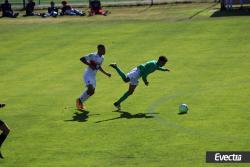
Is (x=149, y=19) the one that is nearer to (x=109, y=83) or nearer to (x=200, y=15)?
(x=200, y=15)

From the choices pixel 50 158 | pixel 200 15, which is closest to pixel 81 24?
pixel 200 15

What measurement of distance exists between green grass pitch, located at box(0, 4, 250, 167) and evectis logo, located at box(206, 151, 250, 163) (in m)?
0.28

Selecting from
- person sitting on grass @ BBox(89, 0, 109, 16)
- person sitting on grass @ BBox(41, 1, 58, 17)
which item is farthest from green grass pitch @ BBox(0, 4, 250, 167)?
person sitting on grass @ BBox(41, 1, 58, 17)

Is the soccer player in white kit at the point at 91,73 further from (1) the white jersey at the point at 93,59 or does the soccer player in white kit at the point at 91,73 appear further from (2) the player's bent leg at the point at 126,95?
(2) the player's bent leg at the point at 126,95

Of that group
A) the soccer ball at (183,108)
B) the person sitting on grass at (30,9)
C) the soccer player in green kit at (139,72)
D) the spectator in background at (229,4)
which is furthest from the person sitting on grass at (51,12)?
the soccer ball at (183,108)

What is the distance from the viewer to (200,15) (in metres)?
49.3

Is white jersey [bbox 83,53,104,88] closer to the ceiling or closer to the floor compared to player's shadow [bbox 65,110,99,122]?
closer to the ceiling

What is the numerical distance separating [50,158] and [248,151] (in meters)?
6.13

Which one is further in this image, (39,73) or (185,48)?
(185,48)

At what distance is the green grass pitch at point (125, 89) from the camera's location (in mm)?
20859

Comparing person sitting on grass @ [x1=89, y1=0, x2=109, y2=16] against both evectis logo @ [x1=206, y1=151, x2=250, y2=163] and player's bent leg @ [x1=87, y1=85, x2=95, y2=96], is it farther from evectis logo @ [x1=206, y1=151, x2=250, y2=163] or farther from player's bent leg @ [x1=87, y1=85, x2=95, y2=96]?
evectis logo @ [x1=206, y1=151, x2=250, y2=163]

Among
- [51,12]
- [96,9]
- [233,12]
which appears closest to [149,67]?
[233,12]

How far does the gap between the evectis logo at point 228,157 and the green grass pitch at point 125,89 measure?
281 millimetres

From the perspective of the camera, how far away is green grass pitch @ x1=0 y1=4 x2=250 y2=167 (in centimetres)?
2086
